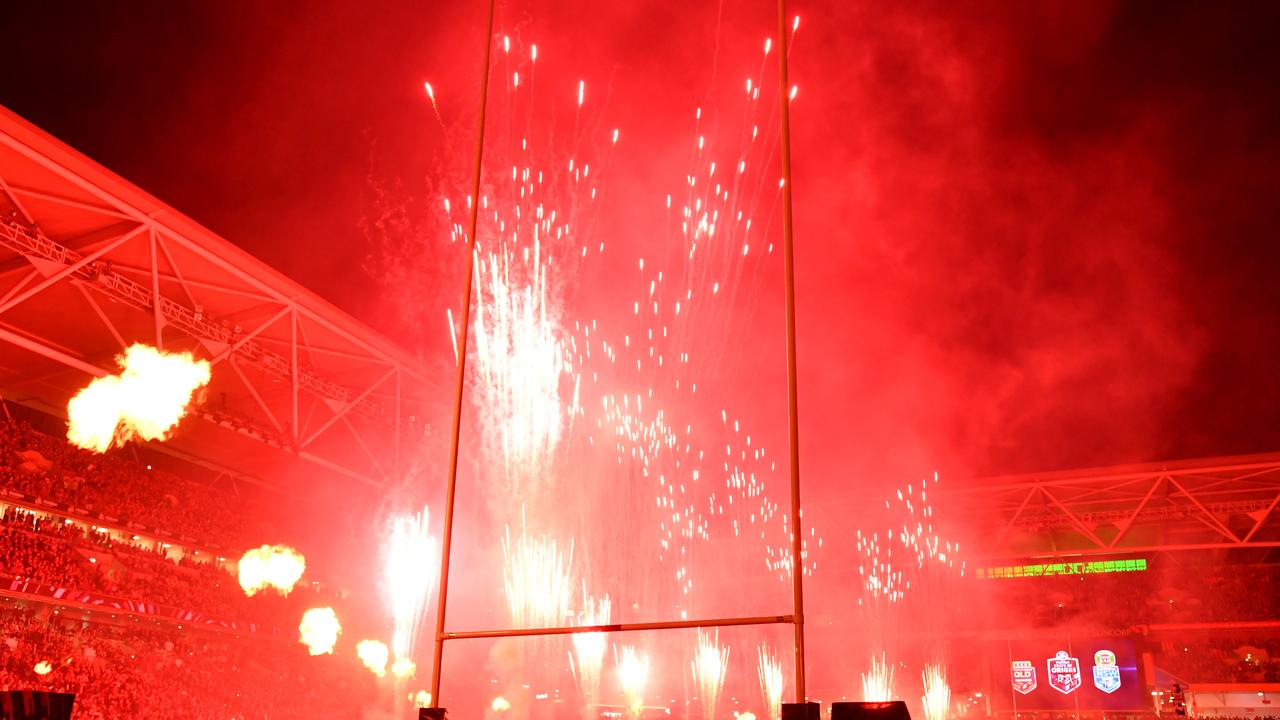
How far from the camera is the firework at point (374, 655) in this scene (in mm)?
25750

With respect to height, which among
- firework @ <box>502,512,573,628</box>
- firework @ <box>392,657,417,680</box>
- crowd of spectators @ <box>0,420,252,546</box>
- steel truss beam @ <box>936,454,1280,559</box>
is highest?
steel truss beam @ <box>936,454,1280,559</box>

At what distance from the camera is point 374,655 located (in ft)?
85.0

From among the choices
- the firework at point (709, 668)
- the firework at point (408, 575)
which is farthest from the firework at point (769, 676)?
the firework at point (408, 575)

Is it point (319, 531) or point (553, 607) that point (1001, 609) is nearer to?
point (553, 607)

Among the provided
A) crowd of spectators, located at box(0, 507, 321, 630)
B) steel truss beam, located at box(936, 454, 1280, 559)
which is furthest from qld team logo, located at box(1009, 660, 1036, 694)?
crowd of spectators, located at box(0, 507, 321, 630)

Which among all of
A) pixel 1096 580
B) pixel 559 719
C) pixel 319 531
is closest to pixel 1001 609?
pixel 1096 580

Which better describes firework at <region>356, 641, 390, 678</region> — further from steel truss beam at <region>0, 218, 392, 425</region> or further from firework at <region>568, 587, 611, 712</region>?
steel truss beam at <region>0, 218, 392, 425</region>

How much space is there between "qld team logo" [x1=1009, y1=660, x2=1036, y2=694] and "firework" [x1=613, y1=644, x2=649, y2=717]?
1384 centimetres

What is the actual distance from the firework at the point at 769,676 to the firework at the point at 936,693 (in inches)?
213

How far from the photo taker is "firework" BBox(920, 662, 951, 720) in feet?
105

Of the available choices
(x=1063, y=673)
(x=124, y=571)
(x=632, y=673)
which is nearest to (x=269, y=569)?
(x=124, y=571)

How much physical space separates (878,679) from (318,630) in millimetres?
21296

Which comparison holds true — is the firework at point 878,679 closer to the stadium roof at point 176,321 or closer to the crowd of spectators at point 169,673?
the crowd of spectators at point 169,673

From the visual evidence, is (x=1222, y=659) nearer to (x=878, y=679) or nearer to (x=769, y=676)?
(x=878, y=679)
